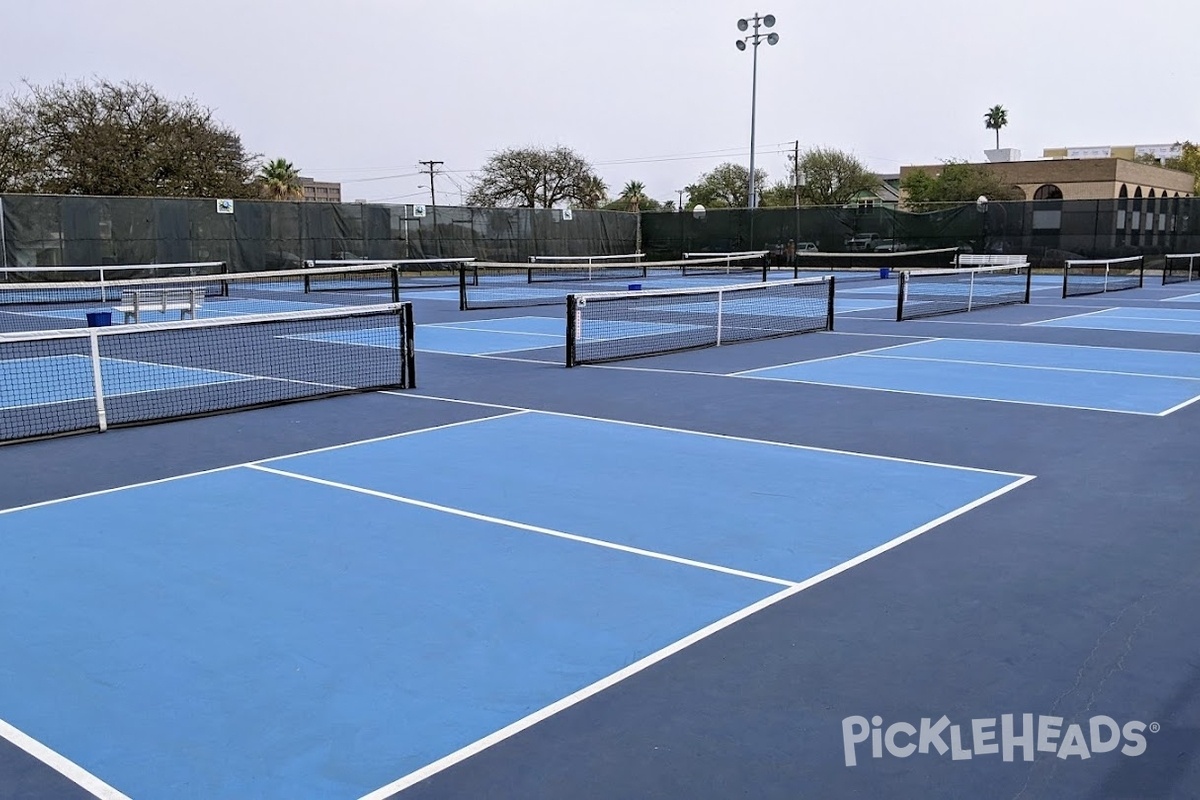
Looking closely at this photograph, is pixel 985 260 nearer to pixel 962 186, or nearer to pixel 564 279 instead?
pixel 564 279

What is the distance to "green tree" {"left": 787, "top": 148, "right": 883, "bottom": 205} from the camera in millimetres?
75875

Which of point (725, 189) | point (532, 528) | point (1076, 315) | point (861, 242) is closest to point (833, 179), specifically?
point (725, 189)

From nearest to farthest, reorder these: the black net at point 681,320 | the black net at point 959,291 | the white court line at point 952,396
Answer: the white court line at point 952,396
the black net at point 681,320
the black net at point 959,291

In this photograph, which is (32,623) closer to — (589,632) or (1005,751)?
(589,632)

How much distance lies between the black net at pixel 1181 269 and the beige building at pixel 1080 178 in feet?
90.9

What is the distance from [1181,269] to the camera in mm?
34438

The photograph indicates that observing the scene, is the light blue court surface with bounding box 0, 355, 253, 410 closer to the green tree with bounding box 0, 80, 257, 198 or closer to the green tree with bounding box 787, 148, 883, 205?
the green tree with bounding box 0, 80, 257, 198

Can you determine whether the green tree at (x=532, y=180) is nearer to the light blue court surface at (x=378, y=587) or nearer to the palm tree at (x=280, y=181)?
the palm tree at (x=280, y=181)

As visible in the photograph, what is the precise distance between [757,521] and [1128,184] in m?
65.6

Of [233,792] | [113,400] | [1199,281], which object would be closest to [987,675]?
[233,792]

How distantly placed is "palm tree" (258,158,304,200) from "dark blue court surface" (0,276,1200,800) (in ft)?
180

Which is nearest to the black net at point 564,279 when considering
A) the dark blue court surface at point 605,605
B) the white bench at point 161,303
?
the white bench at point 161,303

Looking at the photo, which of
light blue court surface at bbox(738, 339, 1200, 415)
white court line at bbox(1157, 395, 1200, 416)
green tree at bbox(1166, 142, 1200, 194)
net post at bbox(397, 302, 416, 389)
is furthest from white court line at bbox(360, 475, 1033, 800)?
green tree at bbox(1166, 142, 1200, 194)

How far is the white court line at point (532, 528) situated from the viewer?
518 centimetres
